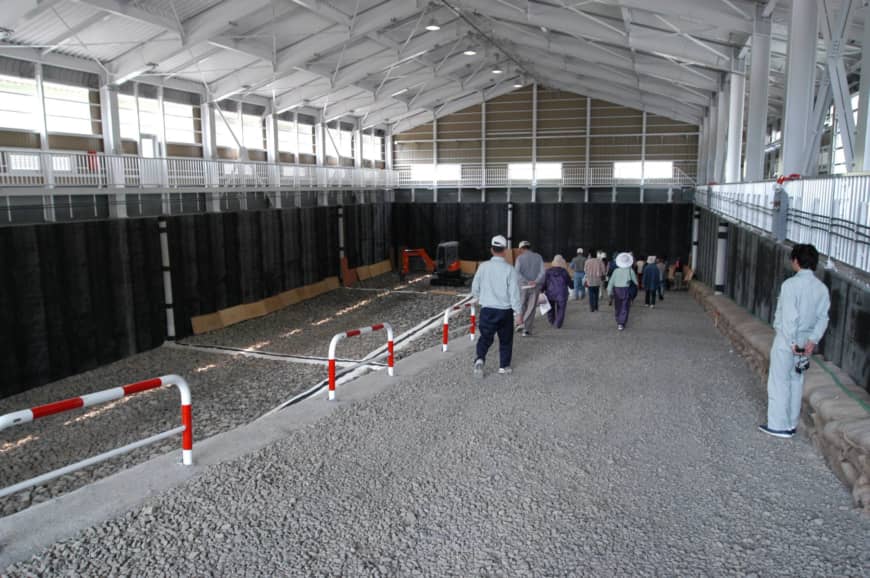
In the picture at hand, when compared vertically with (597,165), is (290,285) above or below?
below

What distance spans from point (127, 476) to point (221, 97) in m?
22.0

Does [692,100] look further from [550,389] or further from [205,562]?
[205,562]

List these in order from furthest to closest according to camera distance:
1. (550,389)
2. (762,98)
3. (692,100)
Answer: (692,100) → (762,98) → (550,389)

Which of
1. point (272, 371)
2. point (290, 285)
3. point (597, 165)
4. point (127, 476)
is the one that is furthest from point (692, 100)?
point (127, 476)

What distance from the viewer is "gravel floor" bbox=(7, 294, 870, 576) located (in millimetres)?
4141

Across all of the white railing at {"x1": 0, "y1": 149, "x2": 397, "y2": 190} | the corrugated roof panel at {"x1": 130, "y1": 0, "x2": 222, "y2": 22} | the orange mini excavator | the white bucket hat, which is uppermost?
the corrugated roof panel at {"x1": 130, "y1": 0, "x2": 222, "y2": 22}

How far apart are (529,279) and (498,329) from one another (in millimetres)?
3389

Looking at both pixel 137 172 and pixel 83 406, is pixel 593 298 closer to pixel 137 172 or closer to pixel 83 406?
pixel 83 406

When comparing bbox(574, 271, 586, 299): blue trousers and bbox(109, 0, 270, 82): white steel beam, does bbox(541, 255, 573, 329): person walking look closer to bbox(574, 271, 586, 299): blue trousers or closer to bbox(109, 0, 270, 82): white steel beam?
bbox(574, 271, 586, 299): blue trousers

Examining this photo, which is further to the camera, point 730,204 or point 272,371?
point 730,204

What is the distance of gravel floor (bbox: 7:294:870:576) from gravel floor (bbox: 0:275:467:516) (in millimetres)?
4162

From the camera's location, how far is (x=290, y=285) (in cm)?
2375

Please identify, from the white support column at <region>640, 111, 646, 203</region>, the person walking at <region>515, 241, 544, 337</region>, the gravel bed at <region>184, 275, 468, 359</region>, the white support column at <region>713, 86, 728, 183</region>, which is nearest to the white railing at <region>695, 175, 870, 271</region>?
the person walking at <region>515, 241, 544, 337</region>

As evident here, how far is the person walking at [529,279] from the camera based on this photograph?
11.9 metres
